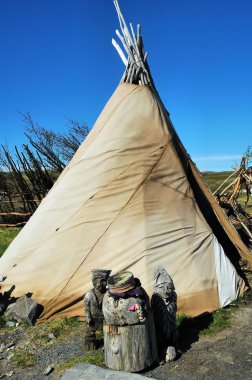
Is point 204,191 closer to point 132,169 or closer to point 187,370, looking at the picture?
point 132,169

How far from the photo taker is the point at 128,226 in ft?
19.2

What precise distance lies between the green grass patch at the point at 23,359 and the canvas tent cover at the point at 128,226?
2.87ft

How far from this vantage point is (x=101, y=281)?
15.1ft

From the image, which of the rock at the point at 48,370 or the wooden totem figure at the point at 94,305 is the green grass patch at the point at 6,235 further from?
the rock at the point at 48,370

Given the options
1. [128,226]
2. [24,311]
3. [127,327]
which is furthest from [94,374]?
[128,226]

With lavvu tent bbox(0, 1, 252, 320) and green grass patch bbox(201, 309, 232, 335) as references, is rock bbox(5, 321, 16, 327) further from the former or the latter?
green grass patch bbox(201, 309, 232, 335)

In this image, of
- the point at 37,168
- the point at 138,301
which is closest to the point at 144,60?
the point at 138,301

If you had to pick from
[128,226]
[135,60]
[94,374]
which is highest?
[135,60]

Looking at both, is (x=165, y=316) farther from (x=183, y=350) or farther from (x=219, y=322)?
(x=219, y=322)

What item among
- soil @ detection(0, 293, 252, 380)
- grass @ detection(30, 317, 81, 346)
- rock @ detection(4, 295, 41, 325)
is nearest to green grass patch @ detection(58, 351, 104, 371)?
soil @ detection(0, 293, 252, 380)

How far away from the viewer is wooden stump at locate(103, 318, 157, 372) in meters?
3.87

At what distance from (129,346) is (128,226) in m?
2.21

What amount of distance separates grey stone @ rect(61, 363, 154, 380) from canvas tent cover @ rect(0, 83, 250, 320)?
1.58m

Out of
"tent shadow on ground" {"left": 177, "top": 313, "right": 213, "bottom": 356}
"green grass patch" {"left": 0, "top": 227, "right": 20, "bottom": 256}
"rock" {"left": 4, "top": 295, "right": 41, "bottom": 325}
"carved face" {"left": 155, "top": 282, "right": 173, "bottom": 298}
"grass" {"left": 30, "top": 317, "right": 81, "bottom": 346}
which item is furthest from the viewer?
"green grass patch" {"left": 0, "top": 227, "right": 20, "bottom": 256}
